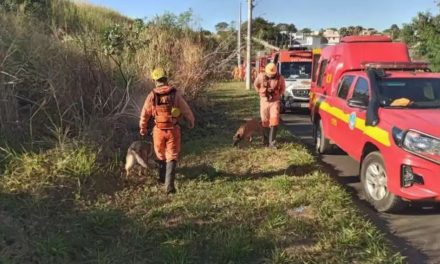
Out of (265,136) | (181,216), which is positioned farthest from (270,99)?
(181,216)

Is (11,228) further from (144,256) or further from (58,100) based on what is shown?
(58,100)

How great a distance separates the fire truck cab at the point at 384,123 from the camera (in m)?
5.69

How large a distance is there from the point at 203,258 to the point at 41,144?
11.5 ft

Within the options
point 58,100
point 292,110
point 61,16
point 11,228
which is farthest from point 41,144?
point 292,110

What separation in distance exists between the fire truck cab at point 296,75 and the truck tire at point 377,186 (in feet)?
37.1

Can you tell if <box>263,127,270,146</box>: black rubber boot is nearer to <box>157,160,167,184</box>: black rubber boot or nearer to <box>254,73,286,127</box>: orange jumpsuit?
<box>254,73,286,127</box>: orange jumpsuit

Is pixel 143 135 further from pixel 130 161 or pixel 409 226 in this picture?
pixel 409 226

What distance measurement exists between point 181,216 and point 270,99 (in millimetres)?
4766

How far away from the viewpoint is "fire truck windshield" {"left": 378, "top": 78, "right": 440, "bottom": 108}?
6.97 metres

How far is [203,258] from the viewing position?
4.74 m

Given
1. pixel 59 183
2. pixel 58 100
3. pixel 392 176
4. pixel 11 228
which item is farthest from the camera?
pixel 58 100

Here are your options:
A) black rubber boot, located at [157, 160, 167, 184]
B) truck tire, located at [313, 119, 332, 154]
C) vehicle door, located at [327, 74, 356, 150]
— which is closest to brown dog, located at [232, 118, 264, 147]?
truck tire, located at [313, 119, 332, 154]

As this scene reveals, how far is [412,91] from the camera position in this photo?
727 cm

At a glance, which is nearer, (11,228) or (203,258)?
(203,258)
